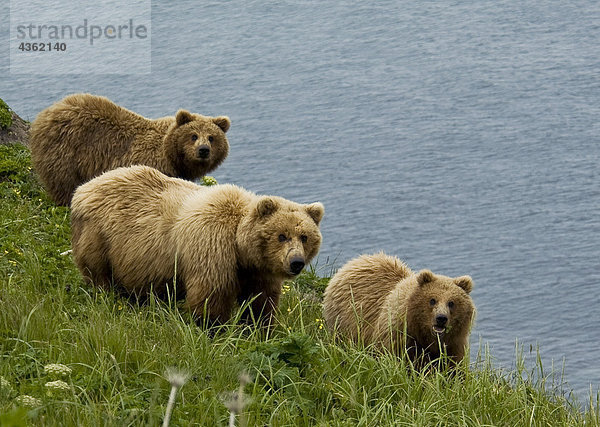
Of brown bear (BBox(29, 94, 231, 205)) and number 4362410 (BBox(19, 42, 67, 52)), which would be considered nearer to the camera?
brown bear (BBox(29, 94, 231, 205))

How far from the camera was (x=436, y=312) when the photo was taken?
21.1ft

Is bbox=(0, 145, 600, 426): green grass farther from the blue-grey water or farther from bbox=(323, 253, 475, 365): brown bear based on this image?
the blue-grey water

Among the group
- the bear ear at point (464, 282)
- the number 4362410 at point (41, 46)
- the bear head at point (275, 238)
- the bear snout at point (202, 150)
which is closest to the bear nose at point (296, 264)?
the bear head at point (275, 238)

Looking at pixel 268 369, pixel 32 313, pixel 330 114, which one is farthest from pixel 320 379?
pixel 330 114

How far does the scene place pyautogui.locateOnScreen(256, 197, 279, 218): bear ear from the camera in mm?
5901

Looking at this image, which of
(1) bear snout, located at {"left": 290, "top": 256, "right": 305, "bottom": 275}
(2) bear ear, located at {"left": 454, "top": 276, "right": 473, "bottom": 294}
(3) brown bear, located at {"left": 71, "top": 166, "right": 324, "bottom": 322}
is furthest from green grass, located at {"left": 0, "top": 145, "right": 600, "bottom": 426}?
(2) bear ear, located at {"left": 454, "top": 276, "right": 473, "bottom": 294}

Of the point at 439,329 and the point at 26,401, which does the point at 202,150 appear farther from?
the point at 26,401

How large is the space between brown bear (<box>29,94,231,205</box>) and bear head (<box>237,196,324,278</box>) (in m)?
2.97

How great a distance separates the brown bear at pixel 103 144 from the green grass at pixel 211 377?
2.49 m

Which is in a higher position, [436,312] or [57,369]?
[57,369]

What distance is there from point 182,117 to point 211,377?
4188mm

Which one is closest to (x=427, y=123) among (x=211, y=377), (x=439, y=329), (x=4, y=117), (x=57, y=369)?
(x=4, y=117)

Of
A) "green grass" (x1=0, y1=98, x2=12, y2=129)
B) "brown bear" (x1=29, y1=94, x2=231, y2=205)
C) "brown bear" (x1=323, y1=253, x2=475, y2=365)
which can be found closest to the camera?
"brown bear" (x1=323, y1=253, x2=475, y2=365)

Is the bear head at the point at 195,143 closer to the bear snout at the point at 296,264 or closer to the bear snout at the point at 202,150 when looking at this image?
the bear snout at the point at 202,150
